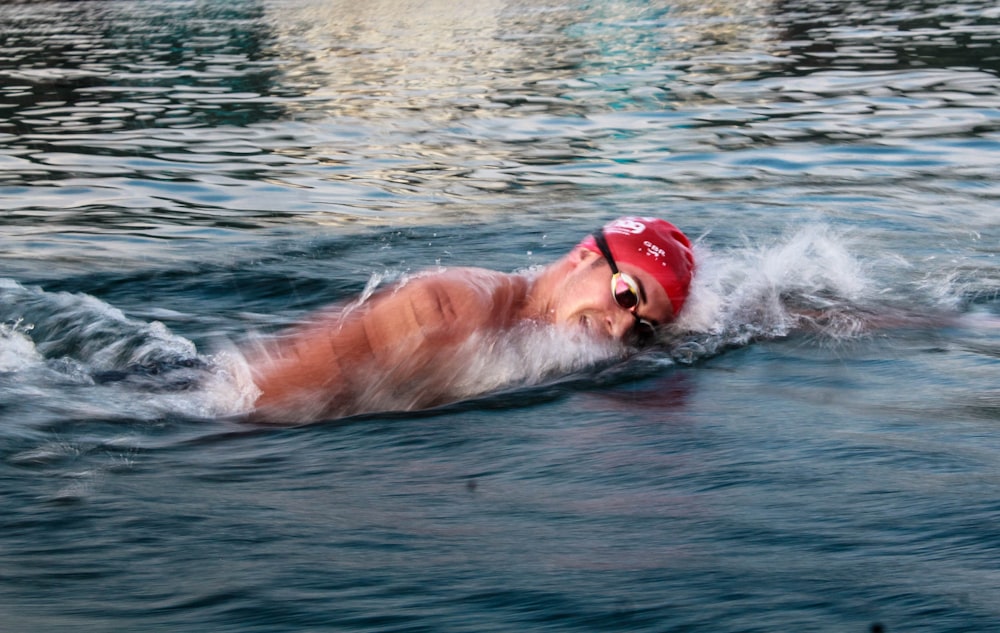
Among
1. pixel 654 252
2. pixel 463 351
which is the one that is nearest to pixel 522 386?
pixel 463 351

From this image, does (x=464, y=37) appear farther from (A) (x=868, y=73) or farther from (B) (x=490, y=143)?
(B) (x=490, y=143)

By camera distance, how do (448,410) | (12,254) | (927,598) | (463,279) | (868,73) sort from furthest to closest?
(868,73) < (12,254) < (463,279) < (448,410) < (927,598)

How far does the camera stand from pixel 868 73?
671 inches

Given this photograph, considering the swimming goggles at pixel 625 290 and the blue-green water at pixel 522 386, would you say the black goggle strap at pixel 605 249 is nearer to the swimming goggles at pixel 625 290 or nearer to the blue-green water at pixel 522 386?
the swimming goggles at pixel 625 290

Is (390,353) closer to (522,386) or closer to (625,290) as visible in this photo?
(522,386)

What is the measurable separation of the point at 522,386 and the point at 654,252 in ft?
2.82

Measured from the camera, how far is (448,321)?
17.8 ft

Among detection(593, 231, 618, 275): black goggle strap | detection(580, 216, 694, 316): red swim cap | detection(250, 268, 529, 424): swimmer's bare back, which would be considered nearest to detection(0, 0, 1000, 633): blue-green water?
detection(250, 268, 529, 424): swimmer's bare back

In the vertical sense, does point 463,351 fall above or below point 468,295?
below

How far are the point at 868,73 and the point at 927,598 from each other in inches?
588

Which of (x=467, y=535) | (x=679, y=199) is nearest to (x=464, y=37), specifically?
(x=679, y=199)

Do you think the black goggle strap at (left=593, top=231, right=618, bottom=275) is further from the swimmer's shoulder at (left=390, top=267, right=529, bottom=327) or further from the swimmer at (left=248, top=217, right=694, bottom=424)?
the swimmer's shoulder at (left=390, top=267, right=529, bottom=327)

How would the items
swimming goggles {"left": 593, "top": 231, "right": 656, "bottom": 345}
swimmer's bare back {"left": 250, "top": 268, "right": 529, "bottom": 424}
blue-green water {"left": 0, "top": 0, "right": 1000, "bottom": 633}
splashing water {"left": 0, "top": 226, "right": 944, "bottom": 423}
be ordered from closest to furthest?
blue-green water {"left": 0, "top": 0, "right": 1000, "bottom": 633}
swimmer's bare back {"left": 250, "top": 268, "right": 529, "bottom": 424}
splashing water {"left": 0, "top": 226, "right": 944, "bottom": 423}
swimming goggles {"left": 593, "top": 231, "right": 656, "bottom": 345}

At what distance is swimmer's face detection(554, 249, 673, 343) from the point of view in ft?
18.5
